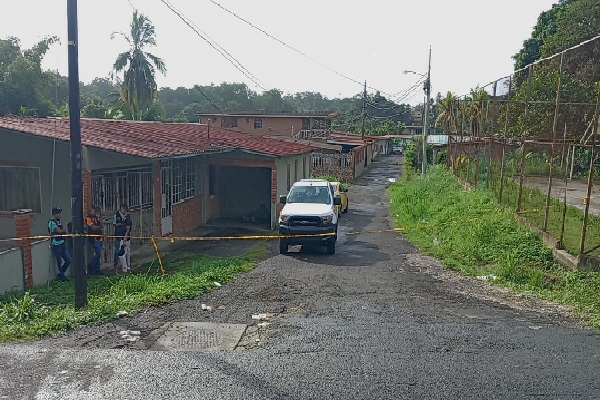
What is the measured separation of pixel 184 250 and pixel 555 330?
10.5m

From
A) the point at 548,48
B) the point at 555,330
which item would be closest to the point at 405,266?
the point at 555,330

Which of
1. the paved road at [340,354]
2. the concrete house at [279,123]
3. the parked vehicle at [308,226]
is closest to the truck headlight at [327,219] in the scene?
the parked vehicle at [308,226]

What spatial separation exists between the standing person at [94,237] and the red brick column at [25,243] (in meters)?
1.52

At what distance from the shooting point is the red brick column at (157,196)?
16.0 meters

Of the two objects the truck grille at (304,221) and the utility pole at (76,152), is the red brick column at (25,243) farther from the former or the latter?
the truck grille at (304,221)

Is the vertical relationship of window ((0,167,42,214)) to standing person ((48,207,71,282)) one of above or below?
above

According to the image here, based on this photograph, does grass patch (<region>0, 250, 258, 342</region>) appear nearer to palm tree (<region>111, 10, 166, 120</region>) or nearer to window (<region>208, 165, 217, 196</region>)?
window (<region>208, 165, 217, 196</region>)

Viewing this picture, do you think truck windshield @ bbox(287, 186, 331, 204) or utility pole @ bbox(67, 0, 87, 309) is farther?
truck windshield @ bbox(287, 186, 331, 204)

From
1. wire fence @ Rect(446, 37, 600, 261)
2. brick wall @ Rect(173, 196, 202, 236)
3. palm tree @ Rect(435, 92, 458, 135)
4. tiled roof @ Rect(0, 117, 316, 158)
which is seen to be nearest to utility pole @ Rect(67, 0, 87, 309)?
tiled roof @ Rect(0, 117, 316, 158)

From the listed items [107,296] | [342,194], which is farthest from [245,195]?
[107,296]

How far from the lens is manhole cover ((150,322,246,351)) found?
6.98m

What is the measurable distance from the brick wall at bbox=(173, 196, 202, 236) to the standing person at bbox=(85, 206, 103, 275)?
201 inches

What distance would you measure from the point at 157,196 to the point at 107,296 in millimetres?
6928

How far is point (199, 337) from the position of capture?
7379 millimetres
